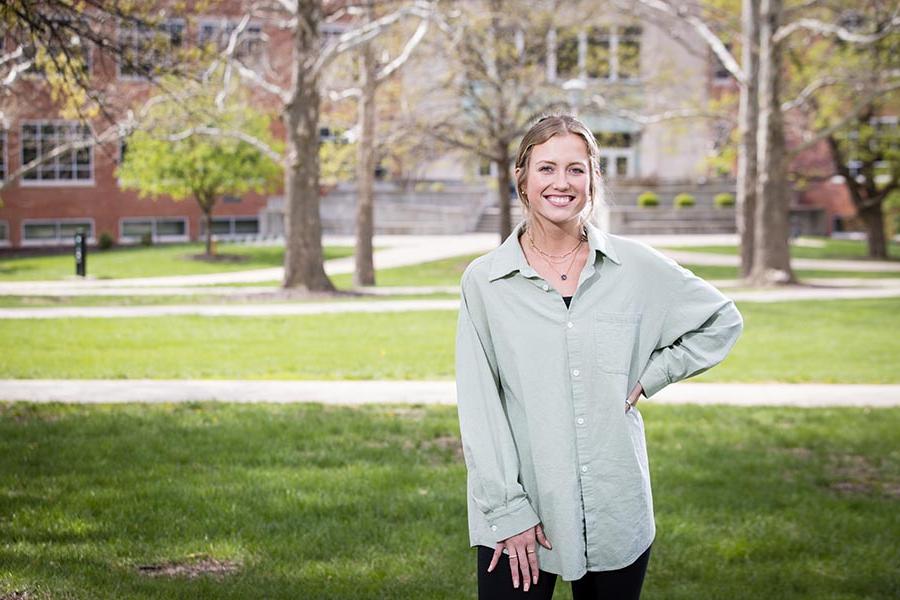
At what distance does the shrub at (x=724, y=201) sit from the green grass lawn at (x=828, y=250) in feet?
13.1

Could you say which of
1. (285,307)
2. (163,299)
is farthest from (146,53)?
(163,299)

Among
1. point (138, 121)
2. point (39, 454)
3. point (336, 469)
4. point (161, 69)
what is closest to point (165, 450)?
point (39, 454)

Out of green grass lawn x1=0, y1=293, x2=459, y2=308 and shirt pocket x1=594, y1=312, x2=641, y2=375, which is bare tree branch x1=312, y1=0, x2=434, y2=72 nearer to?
green grass lawn x1=0, y1=293, x2=459, y2=308

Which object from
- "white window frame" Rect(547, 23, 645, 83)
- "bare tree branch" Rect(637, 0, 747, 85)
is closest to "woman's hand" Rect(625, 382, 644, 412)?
"bare tree branch" Rect(637, 0, 747, 85)

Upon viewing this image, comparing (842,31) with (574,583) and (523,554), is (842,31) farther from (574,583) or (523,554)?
(523,554)

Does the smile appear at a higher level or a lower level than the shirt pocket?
higher

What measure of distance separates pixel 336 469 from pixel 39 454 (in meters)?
1.99

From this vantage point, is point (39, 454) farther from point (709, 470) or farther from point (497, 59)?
point (497, 59)

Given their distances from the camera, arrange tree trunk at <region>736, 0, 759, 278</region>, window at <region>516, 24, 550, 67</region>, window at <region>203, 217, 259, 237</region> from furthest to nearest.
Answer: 1. window at <region>203, 217, 259, 237</region>
2. window at <region>516, 24, 550, 67</region>
3. tree trunk at <region>736, 0, 759, 278</region>

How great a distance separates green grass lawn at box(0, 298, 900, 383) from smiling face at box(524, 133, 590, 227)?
9.04m

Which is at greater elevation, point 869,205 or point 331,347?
point 869,205

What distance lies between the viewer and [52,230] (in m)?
41.8

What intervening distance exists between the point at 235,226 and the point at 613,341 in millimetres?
43958

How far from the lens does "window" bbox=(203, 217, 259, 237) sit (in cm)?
4559
